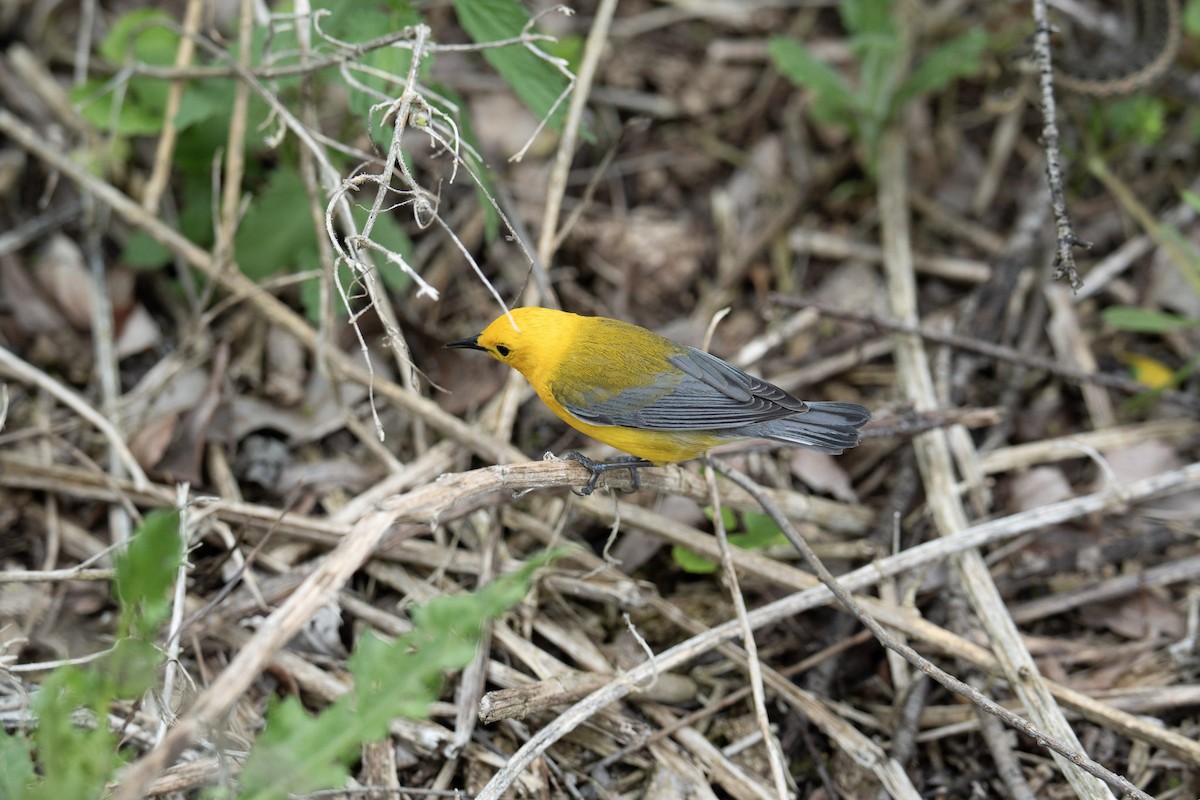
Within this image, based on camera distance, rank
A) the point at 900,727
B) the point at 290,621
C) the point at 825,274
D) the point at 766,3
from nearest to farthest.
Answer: the point at 290,621, the point at 900,727, the point at 825,274, the point at 766,3

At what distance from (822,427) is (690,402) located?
0.49 meters

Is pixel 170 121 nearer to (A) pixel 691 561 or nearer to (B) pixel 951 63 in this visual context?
(A) pixel 691 561

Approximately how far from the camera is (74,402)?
13.3 feet

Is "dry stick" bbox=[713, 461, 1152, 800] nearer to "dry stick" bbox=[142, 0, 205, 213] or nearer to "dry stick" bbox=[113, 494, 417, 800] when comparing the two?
"dry stick" bbox=[113, 494, 417, 800]

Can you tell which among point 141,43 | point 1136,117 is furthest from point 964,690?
point 141,43

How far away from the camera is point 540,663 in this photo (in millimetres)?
3527

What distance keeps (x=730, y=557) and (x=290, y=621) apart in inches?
72.4

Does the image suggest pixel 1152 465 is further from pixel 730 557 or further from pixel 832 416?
pixel 730 557

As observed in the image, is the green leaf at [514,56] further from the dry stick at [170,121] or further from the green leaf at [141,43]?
the green leaf at [141,43]

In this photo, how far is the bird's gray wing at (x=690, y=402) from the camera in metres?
3.54

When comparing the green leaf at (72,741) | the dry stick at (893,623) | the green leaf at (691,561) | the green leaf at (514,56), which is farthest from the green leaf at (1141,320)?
the green leaf at (72,741)

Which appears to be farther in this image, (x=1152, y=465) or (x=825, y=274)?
(x=825, y=274)

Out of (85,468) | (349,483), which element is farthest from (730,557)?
(85,468)

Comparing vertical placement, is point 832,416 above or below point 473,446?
above
